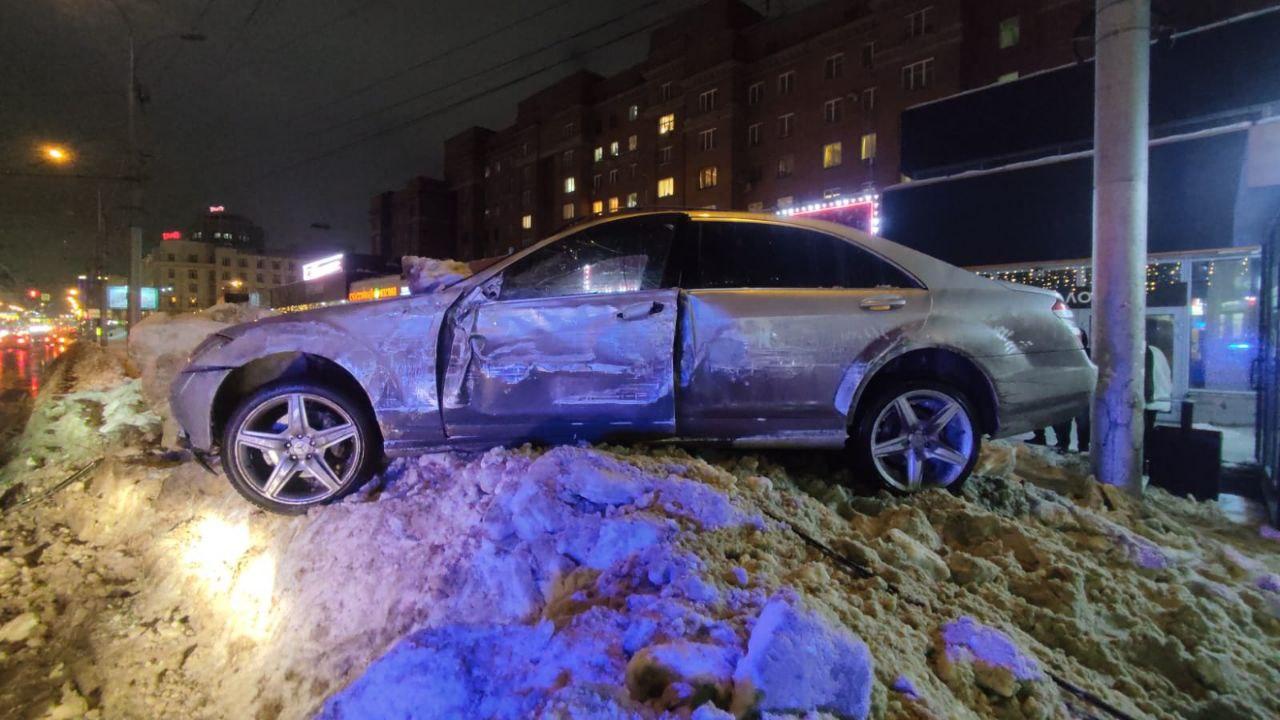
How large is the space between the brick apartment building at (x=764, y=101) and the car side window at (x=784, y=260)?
14.1m

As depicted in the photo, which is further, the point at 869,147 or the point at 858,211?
the point at 869,147

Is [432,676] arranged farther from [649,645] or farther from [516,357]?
[516,357]

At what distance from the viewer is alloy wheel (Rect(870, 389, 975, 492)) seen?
3.82 metres

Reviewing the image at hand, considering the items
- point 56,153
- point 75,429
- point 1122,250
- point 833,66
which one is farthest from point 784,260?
point 833,66

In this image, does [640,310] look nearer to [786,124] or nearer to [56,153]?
[56,153]

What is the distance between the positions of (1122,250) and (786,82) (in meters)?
35.7

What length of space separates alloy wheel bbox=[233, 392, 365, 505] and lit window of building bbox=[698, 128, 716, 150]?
39.0 m

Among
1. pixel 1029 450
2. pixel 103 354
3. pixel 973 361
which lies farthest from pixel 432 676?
pixel 103 354

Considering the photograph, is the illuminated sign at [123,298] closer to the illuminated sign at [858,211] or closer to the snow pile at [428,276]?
the illuminated sign at [858,211]

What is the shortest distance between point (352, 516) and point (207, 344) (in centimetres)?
153

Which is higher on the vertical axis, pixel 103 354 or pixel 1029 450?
pixel 103 354

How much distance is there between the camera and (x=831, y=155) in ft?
113

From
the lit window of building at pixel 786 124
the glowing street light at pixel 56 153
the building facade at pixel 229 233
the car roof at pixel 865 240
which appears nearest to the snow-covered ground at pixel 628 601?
the car roof at pixel 865 240

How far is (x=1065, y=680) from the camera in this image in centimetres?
228
